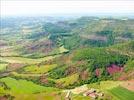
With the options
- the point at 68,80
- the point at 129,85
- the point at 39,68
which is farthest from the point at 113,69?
the point at 39,68

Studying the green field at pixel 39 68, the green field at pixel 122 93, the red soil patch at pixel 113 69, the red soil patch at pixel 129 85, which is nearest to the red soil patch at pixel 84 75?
the red soil patch at pixel 113 69

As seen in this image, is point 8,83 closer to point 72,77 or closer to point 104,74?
point 72,77

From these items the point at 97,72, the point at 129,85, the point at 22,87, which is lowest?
the point at 22,87

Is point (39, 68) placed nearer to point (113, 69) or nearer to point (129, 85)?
point (113, 69)

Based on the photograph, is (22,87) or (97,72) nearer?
(22,87)

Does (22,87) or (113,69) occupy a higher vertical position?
(113,69)

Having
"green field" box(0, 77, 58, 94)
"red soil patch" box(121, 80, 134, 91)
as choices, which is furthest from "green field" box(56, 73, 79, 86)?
"red soil patch" box(121, 80, 134, 91)

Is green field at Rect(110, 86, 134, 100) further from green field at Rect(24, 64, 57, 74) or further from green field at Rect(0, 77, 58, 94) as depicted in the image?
green field at Rect(24, 64, 57, 74)

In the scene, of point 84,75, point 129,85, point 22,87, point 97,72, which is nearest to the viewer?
point 129,85

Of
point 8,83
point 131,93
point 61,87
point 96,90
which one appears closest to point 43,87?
point 61,87

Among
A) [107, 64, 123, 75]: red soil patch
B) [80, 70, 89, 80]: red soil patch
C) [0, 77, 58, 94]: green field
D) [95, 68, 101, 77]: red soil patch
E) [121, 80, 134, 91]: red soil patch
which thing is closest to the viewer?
[121, 80, 134, 91]: red soil patch
